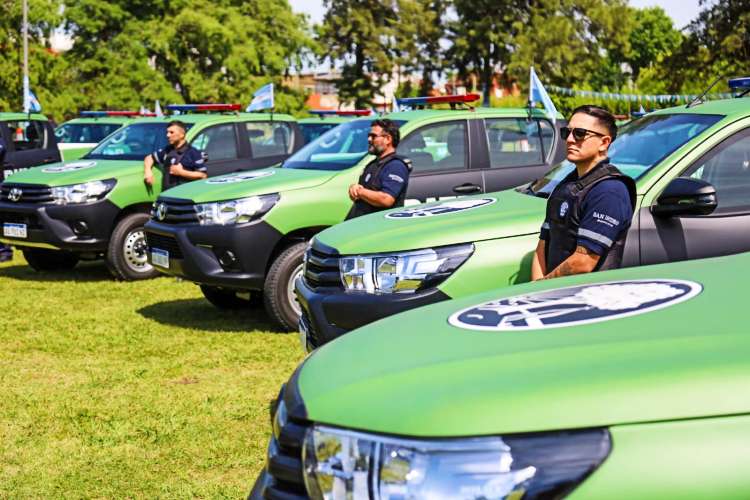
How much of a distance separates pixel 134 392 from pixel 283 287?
79.6 inches

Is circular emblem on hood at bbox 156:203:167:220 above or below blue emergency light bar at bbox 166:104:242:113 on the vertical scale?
below

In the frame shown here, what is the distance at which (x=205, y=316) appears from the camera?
947 centimetres

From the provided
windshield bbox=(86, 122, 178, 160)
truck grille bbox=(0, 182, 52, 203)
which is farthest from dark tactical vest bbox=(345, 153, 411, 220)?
windshield bbox=(86, 122, 178, 160)

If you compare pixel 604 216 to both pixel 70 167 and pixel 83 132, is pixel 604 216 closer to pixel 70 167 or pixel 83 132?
pixel 70 167

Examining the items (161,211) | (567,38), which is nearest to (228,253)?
(161,211)

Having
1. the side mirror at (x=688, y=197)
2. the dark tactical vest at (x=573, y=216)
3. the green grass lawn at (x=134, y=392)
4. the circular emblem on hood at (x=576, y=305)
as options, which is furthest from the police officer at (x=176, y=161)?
the circular emblem on hood at (x=576, y=305)

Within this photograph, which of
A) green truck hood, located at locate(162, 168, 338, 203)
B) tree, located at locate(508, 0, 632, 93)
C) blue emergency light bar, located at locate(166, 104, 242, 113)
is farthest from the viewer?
tree, located at locate(508, 0, 632, 93)

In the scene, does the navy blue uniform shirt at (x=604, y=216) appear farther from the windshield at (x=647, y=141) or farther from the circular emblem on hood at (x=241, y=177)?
the circular emblem on hood at (x=241, y=177)

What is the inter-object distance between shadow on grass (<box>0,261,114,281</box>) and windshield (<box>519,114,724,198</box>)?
704 cm

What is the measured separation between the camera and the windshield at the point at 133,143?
12.1 metres

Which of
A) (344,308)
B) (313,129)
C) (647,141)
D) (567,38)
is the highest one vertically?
(567,38)

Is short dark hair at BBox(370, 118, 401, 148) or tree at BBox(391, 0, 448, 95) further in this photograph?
tree at BBox(391, 0, 448, 95)

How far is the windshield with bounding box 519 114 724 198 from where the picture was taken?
17.5 feet

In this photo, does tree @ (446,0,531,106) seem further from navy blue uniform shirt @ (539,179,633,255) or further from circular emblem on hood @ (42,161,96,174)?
navy blue uniform shirt @ (539,179,633,255)
